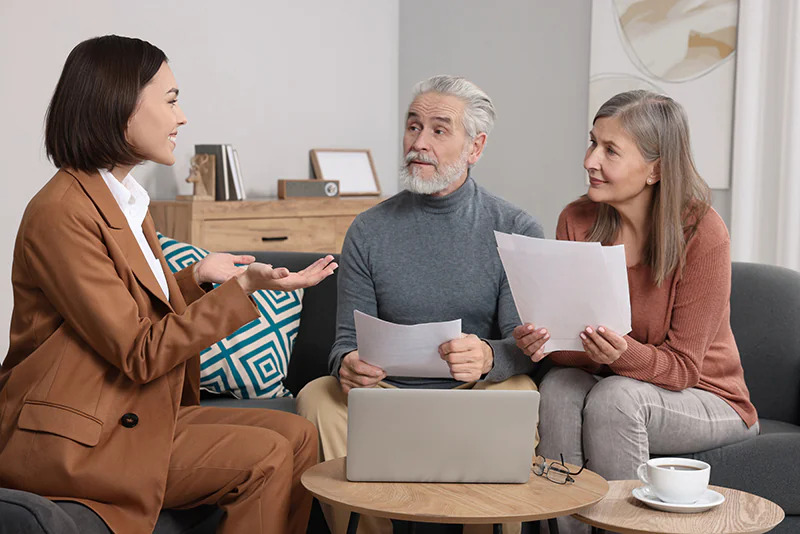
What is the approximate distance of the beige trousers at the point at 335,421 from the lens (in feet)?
7.20

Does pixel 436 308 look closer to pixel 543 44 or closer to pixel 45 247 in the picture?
pixel 45 247

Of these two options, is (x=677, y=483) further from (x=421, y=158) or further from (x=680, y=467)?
(x=421, y=158)

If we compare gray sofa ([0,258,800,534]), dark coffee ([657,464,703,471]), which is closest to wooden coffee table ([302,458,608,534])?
dark coffee ([657,464,703,471])

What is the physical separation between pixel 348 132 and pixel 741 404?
127 inches

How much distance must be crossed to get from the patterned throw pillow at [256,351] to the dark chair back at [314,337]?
31mm

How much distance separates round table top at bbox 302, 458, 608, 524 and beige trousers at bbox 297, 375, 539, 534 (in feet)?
1.19

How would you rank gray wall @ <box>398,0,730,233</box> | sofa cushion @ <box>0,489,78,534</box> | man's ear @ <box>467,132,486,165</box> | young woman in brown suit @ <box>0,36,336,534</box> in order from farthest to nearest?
1. gray wall @ <box>398,0,730,233</box>
2. man's ear @ <box>467,132,486,165</box>
3. young woman in brown suit @ <box>0,36,336,534</box>
4. sofa cushion @ <box>0,489,78,534</box>

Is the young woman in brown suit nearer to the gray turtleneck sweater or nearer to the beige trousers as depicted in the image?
the beige trousers

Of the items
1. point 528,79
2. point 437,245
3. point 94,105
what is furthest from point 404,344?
point 528,79

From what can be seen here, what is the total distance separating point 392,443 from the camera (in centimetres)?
178

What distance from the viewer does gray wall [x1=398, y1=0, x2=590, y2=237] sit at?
4727mm

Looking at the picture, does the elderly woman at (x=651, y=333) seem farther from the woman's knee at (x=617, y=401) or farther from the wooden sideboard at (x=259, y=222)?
the wooden sideboard at (x=259, y=222)

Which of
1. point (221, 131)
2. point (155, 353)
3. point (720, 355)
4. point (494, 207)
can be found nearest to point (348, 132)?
point (221, 131)

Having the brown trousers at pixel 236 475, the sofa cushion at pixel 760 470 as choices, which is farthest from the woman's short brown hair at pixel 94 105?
the sofa cushion at pixel 760 470
